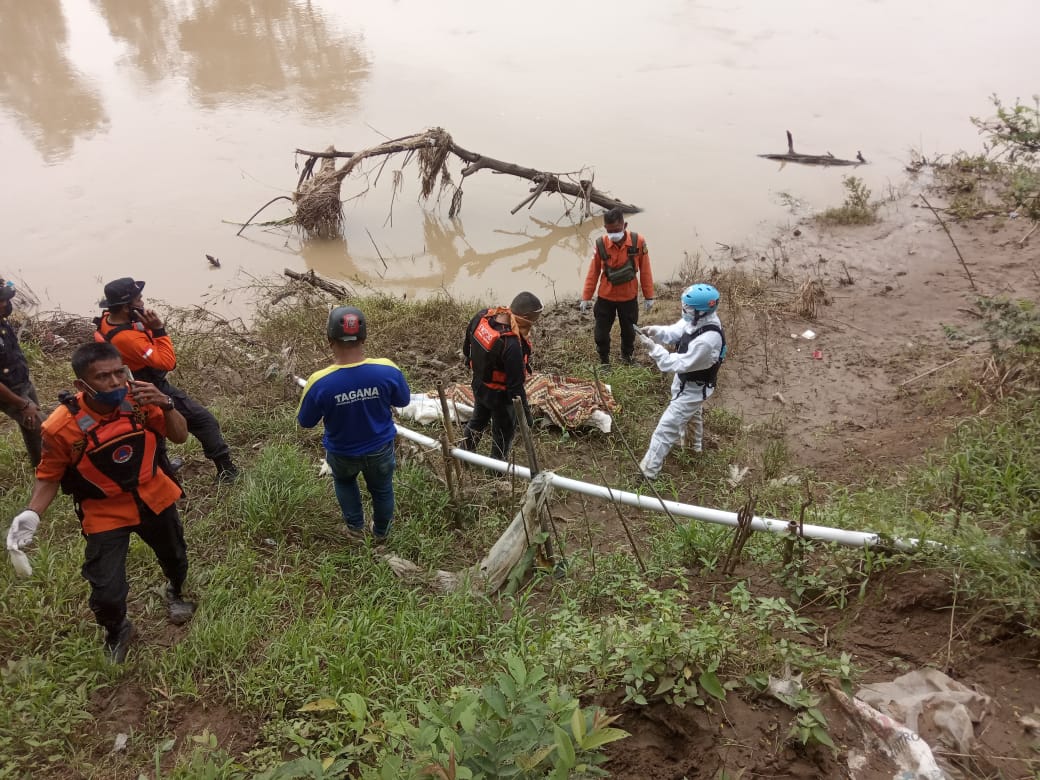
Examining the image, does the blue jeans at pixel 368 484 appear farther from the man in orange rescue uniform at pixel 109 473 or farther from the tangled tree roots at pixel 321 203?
the tangled tree roots at pixel 321 203

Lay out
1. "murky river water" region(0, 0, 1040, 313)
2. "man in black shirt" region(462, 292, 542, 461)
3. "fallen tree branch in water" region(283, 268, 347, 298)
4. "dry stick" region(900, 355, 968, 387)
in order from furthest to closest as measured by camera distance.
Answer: "murky river water" region(0, 0, 1040, 313)
"fallen tree branch in water" region(283, 268, 347, 298)
"dry stick" region(900, 355, 968, 387)
"man in black shirt" region(462, 292, 542, 461)

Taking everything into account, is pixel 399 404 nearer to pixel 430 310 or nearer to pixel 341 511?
pixel 341 511

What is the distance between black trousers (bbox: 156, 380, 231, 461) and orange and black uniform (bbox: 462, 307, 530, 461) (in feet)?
5.69

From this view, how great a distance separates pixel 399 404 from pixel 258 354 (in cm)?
337

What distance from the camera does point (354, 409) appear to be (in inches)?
146

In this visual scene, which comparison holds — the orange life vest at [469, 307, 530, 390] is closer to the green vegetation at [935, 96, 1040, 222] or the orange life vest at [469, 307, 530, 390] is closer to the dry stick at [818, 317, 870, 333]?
the dry stick at [818, 317, 870, 333]

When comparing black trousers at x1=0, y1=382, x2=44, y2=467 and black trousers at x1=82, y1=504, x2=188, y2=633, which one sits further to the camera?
black trousers at x1=0, y1=382, x2=44, y2=467

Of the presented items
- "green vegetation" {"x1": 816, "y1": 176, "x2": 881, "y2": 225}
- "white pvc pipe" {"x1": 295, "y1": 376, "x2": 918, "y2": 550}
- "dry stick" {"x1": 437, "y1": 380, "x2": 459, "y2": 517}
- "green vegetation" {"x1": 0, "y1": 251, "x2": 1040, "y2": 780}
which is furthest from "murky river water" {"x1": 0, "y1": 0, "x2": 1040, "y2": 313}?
"green vegetation" {"x1": 0, "y1": 251, "x2": 1040, "y2": 780}

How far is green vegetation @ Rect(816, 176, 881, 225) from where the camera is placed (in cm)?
1023

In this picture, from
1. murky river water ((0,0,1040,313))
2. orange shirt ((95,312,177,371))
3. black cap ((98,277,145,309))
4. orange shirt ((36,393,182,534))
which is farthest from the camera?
murky river water ((0,0,1040,313))

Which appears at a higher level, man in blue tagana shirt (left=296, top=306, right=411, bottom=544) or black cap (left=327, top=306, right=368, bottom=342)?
black cap (left=327, top=306, right=368, bottom=342)

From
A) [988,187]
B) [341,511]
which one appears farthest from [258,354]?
[988,187]

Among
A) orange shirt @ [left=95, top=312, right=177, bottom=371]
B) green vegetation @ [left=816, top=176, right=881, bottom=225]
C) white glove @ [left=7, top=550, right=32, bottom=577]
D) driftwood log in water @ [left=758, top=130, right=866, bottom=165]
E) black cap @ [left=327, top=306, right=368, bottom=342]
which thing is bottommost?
green vegetation @ [left=816, top=176, right=881, bottom=225]

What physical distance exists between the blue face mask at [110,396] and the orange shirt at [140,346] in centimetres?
130
